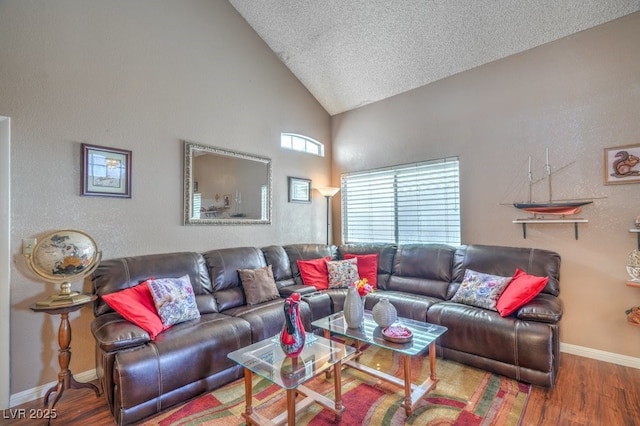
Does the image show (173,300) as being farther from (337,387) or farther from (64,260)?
(337,387)

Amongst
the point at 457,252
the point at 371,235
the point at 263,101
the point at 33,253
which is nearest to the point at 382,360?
the point at 457,252

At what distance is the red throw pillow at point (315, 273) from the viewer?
372 cm

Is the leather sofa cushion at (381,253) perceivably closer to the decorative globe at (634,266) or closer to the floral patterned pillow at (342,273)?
the floral patterned pillow at (342,273)

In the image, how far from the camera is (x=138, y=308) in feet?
7.47

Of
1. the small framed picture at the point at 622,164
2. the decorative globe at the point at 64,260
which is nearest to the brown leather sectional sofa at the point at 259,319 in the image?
the decorative globe at the point at 64,260

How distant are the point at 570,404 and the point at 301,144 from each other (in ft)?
13.0

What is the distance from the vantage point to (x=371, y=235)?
15.2 ft

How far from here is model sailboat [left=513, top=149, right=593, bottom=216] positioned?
9.55 ft

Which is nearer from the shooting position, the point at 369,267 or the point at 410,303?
the point at 410,303

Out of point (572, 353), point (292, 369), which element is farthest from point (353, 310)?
point (572, 353)

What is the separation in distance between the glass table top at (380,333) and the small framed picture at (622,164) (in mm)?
2119

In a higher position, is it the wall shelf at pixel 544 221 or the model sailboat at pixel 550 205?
the model sailboat at pixel 550 205

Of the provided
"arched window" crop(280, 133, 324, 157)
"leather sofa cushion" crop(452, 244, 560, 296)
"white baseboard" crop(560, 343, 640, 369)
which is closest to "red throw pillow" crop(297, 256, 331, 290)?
"leather sofa cushion" crop(452, 244, 560, 296)

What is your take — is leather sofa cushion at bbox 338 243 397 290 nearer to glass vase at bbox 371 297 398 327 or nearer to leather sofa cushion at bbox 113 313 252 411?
glass vase at bbox 371 297 398 327
